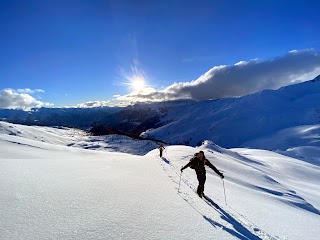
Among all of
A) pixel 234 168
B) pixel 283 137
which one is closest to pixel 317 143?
pixel 283 137

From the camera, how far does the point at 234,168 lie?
23359mm

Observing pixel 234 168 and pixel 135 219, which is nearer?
pixel 135 219

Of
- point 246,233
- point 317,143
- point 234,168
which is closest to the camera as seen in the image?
point 246,233

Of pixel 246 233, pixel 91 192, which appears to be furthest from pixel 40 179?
pixel 246 233

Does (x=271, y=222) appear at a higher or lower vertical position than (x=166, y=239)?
lower

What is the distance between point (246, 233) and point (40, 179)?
676 cm

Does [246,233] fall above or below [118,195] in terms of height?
below

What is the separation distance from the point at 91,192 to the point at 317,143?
13279 centimetres

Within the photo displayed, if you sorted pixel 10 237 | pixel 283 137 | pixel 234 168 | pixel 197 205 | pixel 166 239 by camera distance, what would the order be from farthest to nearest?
1. pixel 283 137
2. pixel 234 168
3. pixel 197 205
4. pixel 166 239
5. pixel 10 237

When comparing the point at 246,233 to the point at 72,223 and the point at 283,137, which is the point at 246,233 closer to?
the point at 72,223

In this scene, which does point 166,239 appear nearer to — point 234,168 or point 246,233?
point 246,233

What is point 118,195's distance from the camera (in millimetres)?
7578

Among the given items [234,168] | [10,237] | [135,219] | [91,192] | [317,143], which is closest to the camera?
[10,237]

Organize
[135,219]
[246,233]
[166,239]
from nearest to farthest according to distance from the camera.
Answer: [166,239] → [135,219] → [246,233]
